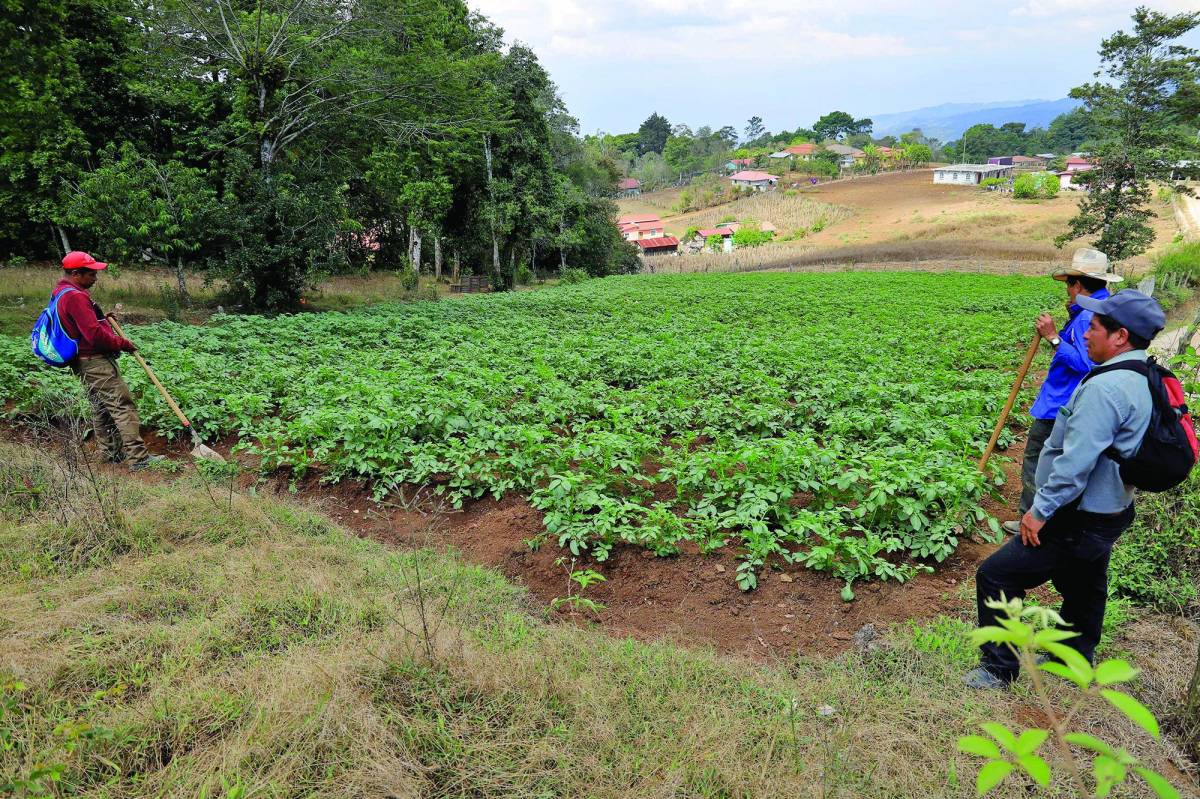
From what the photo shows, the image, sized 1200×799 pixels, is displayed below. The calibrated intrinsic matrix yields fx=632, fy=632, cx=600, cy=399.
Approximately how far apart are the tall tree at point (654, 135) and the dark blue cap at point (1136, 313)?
145797mm

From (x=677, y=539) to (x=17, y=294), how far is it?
18.9 m

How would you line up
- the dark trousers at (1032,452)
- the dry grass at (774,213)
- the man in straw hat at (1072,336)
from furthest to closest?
the dry grass at (774,213) → the dark trousers at (1032,452) → the man in straw hat at (1072,336)

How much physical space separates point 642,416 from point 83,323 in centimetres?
546

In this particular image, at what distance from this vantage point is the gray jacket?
277 cm

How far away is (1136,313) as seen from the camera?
9.15 feet

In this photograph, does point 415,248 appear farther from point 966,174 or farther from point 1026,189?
point 966,174

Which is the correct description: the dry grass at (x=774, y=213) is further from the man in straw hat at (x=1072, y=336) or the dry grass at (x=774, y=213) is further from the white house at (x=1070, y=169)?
the man in straw hat at (x=1072, y=336)

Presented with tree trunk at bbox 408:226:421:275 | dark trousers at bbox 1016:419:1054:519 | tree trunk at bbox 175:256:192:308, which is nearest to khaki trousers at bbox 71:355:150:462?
dark trousers at bbox 1016:419:1054:519

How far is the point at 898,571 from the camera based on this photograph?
4457mm

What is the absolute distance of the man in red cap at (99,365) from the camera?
5.83 meters

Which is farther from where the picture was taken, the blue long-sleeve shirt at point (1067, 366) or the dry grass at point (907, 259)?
the dry grass at point (907, 259)

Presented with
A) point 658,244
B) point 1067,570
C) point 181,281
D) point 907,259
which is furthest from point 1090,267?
point 658,244

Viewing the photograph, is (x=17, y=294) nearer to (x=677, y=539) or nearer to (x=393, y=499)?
(x=393, y=499)

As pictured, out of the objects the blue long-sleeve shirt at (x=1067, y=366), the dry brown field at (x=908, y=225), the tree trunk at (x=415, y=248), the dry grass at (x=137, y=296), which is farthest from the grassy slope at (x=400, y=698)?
the dry brown field at (x=908, y=225)
